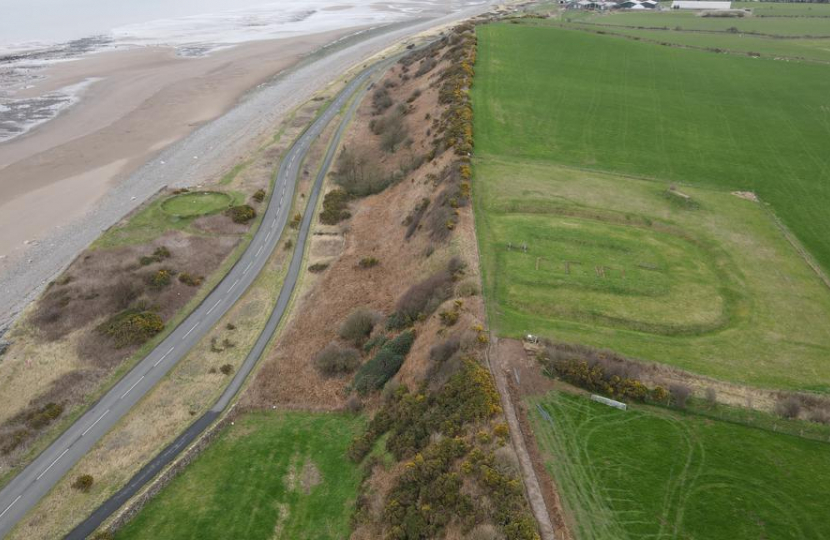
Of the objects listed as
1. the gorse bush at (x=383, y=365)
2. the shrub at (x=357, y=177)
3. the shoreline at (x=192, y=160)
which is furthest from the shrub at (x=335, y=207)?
the gorse bush at (x=383, y=365)

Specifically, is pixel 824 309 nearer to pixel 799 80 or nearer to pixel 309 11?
pixel 799 80

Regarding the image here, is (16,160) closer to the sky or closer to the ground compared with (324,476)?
closer to the sky

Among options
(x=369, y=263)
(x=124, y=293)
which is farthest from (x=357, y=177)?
(x=124, y=293)

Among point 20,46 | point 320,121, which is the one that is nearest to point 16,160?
point 320,121

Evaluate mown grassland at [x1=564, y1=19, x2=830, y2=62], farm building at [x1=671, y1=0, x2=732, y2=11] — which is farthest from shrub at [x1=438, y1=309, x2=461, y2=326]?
farm building at [x1=671, y1=0, x2=732, y2=11]

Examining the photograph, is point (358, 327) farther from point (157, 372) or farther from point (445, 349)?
point (157, 372)

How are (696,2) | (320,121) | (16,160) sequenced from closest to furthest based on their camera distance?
(16,160) → (320,121) → (696,2)

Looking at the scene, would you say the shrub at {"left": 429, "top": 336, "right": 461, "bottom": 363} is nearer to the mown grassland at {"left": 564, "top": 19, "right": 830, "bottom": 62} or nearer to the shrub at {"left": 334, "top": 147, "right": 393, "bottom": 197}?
the shrub at {"left": 334, "top": 147, "right": 393, "bottom": 197}
